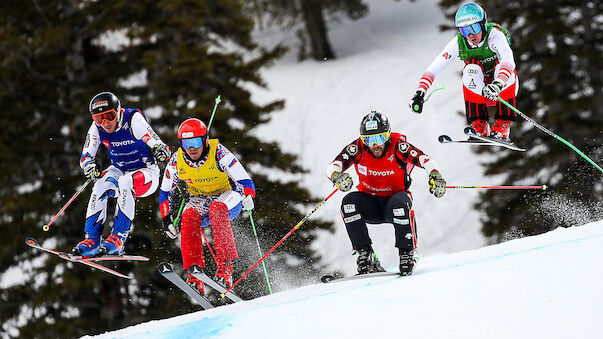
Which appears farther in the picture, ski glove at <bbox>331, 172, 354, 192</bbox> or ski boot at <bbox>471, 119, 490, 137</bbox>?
ski boot at <bbox>471, 119, 490, 137</bbox>

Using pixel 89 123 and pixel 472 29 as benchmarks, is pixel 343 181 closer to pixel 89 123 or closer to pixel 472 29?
pixel 472 29

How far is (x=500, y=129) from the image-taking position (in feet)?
25.7

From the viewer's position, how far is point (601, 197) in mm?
13102

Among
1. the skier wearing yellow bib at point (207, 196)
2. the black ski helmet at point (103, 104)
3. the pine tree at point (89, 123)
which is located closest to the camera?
the skier wearing yellow bib at point (207, 196)

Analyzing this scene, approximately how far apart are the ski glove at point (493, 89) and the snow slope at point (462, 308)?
1.97 metres

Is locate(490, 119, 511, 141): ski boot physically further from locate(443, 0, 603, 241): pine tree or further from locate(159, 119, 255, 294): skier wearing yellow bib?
locate(443, 0, 603, 241): pine tree

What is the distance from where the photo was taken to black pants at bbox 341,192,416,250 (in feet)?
21.9

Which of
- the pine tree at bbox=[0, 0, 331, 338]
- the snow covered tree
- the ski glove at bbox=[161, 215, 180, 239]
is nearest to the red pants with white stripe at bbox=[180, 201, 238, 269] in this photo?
the ski glove at bbox=[161, 215, 180, 239]

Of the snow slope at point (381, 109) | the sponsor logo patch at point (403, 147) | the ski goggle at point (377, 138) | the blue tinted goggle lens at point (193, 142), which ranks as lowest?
the snow slope at point (381, 109)

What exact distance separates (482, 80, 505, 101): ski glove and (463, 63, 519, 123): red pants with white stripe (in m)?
0.18

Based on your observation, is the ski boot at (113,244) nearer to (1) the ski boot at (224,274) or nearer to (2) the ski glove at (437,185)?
(1) the ski boot at (224,274)

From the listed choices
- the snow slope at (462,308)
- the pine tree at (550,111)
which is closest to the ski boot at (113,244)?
the snow slope at (462,308)

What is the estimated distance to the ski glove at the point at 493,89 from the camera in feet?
23.1

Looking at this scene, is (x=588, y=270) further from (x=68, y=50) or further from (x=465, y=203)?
(x=465, y=203)
